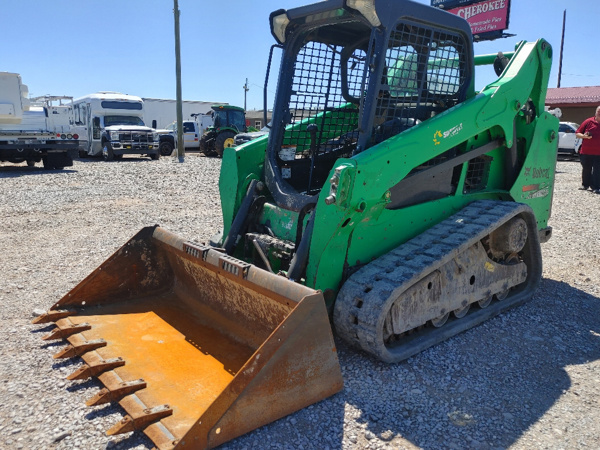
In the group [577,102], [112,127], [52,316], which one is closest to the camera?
[52,316]

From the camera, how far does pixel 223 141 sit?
2350cm

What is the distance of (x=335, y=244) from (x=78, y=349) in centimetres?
193

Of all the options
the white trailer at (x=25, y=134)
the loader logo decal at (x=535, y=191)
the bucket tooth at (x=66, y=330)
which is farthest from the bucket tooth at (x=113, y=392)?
the white trailer at (x=25, y=134)

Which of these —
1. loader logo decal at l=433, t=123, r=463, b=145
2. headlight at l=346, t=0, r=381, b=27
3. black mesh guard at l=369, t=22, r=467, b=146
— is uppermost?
headlight at l=346, t=0, r=381, b=27

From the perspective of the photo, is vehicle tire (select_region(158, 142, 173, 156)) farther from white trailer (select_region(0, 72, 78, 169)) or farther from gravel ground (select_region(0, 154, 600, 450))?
gravel ground (select_region(0, 154, 600, 450))

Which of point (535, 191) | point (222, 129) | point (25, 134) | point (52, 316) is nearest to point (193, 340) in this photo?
point (52, 316)

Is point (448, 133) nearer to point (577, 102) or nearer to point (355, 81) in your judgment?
point (355, 81)

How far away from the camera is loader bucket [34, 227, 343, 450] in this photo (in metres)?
2.73

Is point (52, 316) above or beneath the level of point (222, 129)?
beneath

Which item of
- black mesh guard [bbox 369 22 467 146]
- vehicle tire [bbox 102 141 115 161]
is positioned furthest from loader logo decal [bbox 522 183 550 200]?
vehicle tire [bbox 102 141 115 161]

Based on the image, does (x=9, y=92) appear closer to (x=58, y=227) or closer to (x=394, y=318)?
(x=58, y=227)

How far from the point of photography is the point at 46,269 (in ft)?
18.8

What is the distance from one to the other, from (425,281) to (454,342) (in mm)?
645

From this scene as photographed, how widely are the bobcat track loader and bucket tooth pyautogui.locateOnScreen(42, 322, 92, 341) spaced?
0.01 metres
